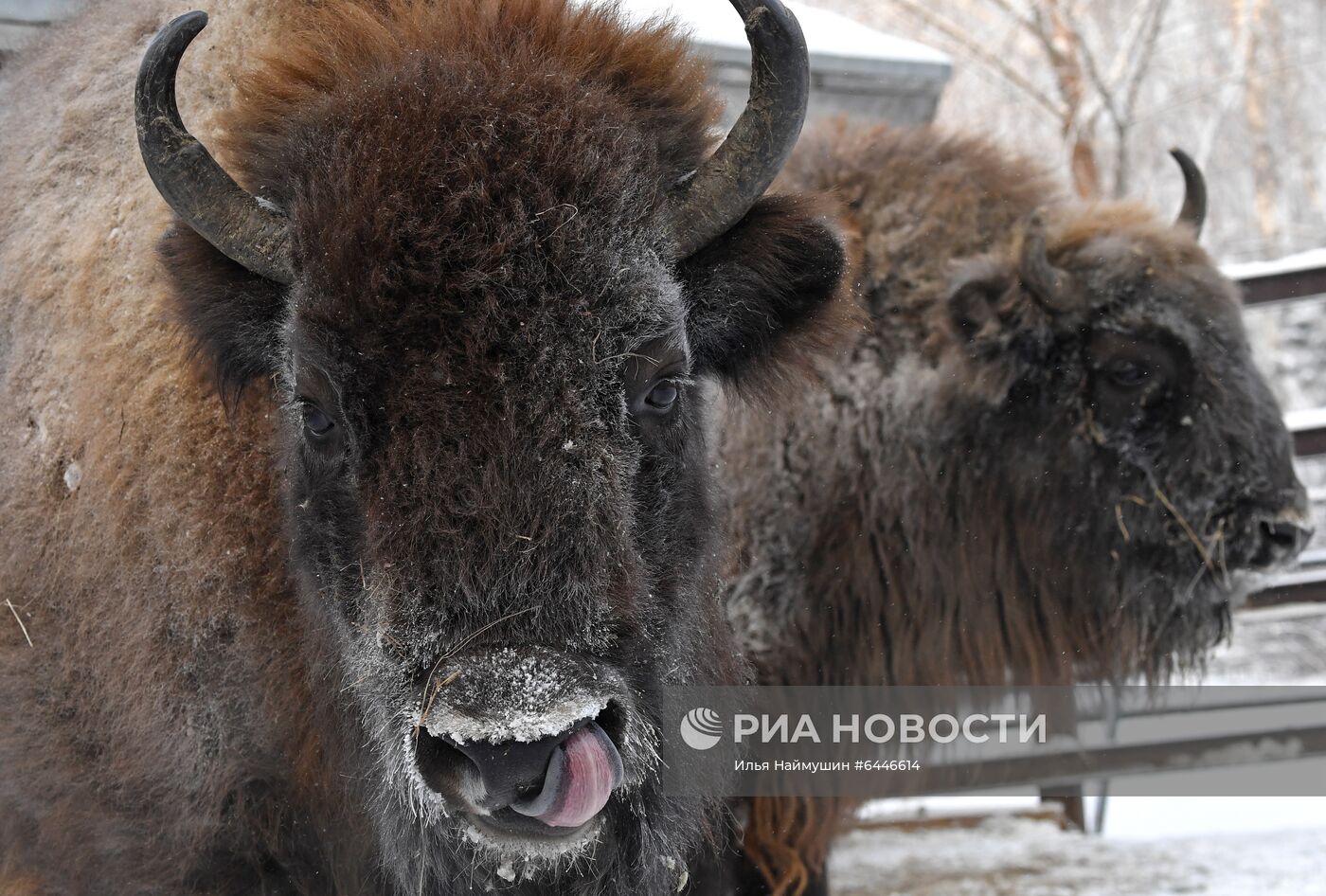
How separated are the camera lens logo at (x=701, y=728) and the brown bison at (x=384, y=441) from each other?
11cm

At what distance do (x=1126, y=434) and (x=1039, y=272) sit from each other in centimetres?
75

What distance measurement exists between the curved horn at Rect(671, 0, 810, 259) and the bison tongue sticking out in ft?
3.95

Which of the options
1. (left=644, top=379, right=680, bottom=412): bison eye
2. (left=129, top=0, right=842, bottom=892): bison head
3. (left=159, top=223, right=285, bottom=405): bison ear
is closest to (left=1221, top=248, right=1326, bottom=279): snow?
(left=129, top=0, right=842, bottom=892): bison head

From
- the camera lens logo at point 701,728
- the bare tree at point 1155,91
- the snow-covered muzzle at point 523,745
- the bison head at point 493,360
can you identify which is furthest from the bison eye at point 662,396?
the bare tree at point 1155,91

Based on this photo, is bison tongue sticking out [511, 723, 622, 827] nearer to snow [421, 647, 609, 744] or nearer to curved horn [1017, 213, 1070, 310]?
snow [421, 647, 609, 744]

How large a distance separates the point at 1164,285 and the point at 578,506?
351 centimetres

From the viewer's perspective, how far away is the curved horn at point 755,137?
275 cm

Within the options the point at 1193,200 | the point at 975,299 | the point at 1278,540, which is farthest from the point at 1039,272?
the point at 1278,540

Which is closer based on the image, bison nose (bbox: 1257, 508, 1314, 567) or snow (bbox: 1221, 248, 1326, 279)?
bison nose (bbox: 1257, 508, 1314, 567)

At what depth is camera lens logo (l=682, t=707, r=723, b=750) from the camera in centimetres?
303

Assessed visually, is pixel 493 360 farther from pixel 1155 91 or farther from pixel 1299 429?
pixel 1155 91

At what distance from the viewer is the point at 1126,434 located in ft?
→ 16.0

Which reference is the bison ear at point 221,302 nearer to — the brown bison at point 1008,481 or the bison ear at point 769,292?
the bison ear at point 769,292

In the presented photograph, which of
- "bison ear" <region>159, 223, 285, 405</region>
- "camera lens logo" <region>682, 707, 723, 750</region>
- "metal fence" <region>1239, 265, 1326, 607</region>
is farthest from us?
"metal fence" <region>1239, 265, 1326, 607</region>
